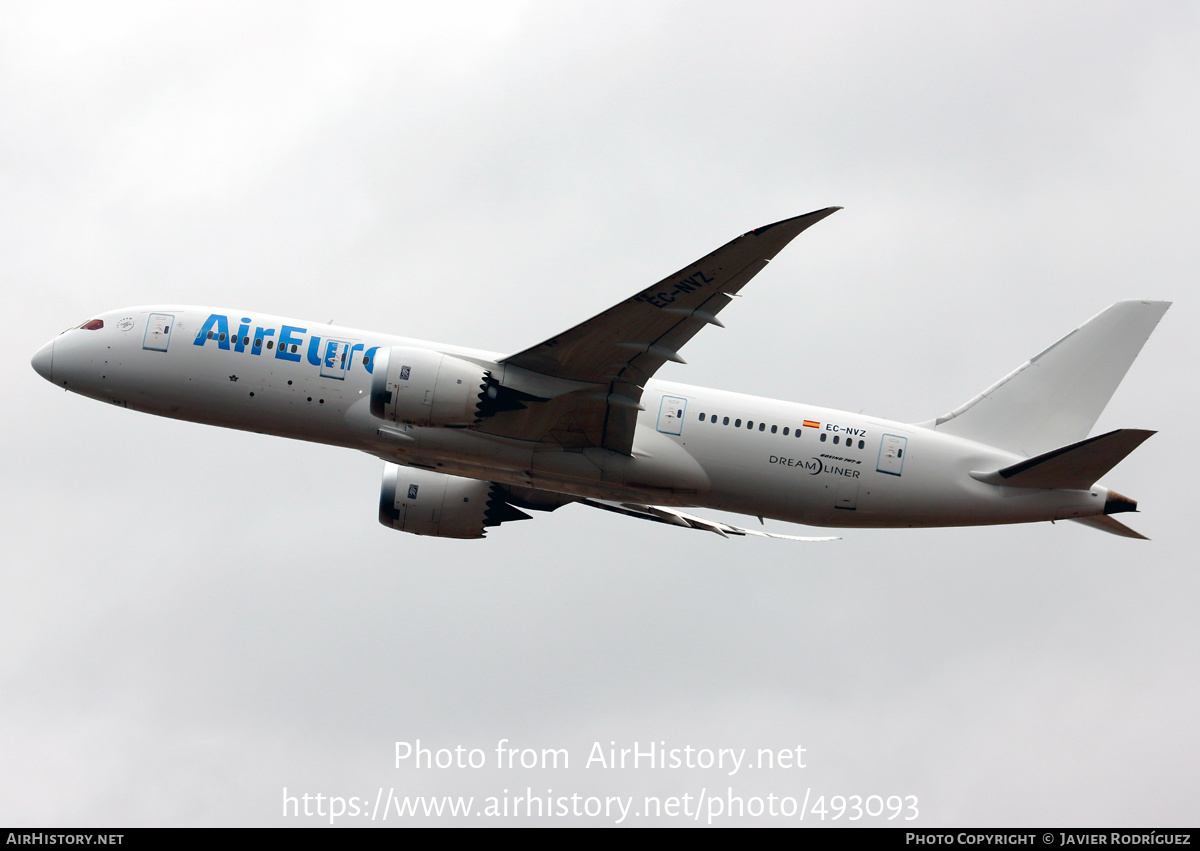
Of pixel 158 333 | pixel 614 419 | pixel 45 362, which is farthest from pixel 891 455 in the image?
pixel 45 362

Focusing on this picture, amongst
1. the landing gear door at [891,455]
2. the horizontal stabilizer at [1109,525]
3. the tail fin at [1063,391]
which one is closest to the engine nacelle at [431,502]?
the landing gear door at [891,455]

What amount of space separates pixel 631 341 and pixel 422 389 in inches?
218

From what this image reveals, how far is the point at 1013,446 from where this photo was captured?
Answer: 3416 centimetres

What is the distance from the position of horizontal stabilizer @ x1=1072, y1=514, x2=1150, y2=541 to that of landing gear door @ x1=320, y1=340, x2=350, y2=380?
20.6 m

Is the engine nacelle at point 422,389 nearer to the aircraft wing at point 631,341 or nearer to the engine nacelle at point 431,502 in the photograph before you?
the aircraft wing at point 631,341

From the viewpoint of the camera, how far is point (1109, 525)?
32531mm

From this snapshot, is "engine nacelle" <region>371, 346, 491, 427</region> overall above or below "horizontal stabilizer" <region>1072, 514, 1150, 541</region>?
above

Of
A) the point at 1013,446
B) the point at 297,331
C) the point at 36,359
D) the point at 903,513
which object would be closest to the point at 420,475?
the point at 297,331

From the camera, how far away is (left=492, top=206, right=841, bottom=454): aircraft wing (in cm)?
2723

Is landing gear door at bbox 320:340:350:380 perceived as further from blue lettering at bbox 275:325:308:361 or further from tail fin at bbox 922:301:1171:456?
tail fin at bbox 922:301:1171:456

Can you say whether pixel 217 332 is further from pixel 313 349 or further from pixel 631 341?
pixel 631 341

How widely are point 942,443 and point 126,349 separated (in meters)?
23.4

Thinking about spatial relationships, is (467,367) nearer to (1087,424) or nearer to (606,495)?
(606,495)

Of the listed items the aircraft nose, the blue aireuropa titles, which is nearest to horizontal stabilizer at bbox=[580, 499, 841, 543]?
the blue aireuropa titles
